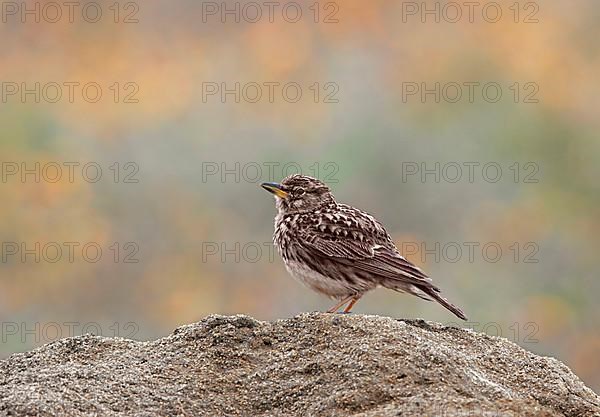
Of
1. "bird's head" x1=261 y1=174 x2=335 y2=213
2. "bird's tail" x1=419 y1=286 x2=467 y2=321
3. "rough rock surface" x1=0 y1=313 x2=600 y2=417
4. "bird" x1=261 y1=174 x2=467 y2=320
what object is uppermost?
"bird's head" x1=261 y1=174 x2=335 y2=213

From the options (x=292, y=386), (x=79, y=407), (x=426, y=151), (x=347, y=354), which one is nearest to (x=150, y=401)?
(x=79, y=407)

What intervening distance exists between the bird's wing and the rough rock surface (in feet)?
3.83

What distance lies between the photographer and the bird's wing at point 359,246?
5879 millimetres

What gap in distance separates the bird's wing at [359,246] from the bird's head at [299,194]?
0.33 metres

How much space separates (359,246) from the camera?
20.1 ft

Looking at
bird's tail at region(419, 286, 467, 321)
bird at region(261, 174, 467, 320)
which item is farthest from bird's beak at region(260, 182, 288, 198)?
bird's tail at region(419, 286, 467, 321)

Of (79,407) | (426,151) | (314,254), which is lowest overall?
(79,407)

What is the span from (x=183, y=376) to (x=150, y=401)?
1.04ft

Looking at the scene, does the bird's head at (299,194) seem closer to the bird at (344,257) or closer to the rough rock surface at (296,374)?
the bird at (344,257)

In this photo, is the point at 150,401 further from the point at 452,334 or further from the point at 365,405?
the point at 452,334

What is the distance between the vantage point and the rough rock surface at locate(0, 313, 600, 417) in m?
3.70

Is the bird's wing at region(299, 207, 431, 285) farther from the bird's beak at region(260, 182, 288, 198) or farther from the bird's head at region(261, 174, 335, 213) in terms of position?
the bird's beak at region(260, 182, 288, 198)

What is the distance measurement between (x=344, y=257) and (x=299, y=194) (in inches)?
39.5

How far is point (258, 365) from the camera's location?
421 cm
